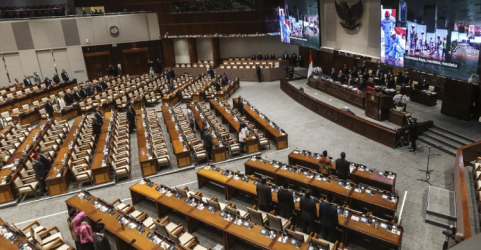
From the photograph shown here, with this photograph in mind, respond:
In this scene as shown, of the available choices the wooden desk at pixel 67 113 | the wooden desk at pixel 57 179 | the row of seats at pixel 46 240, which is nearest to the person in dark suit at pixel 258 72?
the wooden desk at pixel 67 113

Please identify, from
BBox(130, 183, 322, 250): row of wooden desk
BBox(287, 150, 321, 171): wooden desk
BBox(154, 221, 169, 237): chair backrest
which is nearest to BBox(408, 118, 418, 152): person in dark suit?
BBox(287, 150, 321, 171): wooden desk

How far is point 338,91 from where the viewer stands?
750 inches

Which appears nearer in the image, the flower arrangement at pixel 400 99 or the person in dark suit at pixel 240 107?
the flower arrangement at pixel 400 99

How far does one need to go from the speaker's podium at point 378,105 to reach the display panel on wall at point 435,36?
64.2 inches

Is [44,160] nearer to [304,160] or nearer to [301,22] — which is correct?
[304,160]

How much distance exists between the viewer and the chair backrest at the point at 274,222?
304 inches

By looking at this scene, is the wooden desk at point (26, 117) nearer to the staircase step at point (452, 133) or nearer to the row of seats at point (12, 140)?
the row of seats at point (12, 140)

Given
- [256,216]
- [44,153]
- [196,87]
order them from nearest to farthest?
[256,216] < [44,153] < [196,87]

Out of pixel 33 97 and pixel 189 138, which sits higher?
pixel 33 97

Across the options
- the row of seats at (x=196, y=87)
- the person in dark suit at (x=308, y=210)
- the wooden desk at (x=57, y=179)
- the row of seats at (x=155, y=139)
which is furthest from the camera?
the row of seats at (x=196, y=87)

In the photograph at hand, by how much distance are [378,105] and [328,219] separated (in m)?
9.23

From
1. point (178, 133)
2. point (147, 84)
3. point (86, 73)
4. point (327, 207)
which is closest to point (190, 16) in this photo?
point (147, 84)

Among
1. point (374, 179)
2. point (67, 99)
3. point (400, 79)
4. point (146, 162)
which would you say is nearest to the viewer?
point (374, 179)

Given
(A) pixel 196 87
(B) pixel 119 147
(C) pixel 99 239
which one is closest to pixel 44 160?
(B) pixel 119 147
